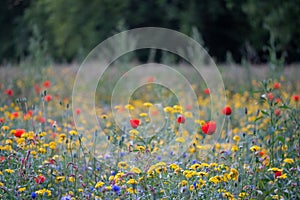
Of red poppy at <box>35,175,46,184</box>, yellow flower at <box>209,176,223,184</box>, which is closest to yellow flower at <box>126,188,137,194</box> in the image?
yellow flower at <box>209,176,223,184</box>

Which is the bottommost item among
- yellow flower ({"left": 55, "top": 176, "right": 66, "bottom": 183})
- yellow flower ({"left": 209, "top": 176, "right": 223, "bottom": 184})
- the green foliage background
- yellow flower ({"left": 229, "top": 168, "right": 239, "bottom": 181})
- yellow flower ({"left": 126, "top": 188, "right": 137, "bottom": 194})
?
yellow flower ({"left": 126, "top": 188, "right": 137, "bottom": 194})

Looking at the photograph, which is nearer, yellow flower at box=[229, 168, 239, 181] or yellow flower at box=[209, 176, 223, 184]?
yellow flower at box=[209, 176, 223, 184]

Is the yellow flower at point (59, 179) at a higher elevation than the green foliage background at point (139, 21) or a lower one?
lower

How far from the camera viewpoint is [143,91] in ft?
27.1

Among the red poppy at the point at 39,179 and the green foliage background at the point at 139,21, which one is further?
the green foliage background at the point at 139,21

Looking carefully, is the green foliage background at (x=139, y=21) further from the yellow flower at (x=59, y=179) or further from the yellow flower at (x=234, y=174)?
the yellow flower at (x=234, y=174)

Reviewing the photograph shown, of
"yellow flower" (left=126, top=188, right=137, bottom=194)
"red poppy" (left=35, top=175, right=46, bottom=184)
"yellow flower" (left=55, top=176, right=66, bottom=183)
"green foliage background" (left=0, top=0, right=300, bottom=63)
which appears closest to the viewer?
"yellow flower" (left=126, top=188, right=137, bottom=194)

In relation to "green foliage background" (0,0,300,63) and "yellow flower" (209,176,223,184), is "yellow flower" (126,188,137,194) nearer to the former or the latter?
"yellow flower" (209,176,223,184)

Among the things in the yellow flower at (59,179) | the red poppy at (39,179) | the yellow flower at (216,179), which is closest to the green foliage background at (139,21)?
the yellow flower at (59,179)

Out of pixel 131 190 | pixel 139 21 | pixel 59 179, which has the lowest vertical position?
pixel 131 190

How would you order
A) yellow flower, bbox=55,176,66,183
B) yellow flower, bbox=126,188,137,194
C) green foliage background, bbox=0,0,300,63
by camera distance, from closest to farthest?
1. yellow flower, bbox=126,188,137,194
2. yellow flower, bbox=55,176,66,183
3. green foliage background, bbox=0,0,300,63

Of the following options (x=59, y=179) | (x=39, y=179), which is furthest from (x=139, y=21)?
(x=39, y=179)

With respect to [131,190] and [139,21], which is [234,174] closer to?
[131,190]

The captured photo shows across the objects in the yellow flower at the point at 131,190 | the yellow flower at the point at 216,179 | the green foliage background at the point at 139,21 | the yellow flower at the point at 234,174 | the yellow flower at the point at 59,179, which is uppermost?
the green foliage background at the point at 139,21
